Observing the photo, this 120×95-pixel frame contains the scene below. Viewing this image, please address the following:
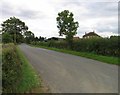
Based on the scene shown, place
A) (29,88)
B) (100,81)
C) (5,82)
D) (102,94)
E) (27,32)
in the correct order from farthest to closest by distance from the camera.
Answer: (27,32) < (100,81) < (29,88) < (102,94) < (5,82)

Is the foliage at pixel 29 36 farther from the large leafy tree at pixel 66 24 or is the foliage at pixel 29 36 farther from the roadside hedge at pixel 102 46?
the roadside hedge at pixel 102 46

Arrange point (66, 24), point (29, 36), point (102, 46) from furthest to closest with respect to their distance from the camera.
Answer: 1. point (29, 36)
2. point (66, 24)
3. point (102, 46)

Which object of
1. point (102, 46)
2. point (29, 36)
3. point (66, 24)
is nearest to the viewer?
point (102, 46)

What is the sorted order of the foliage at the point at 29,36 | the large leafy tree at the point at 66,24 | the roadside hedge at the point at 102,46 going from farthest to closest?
the foliage at the point at 29,36 → the large leafy tree at the point at 66,24 → the roadside hedge at the point at 102,46

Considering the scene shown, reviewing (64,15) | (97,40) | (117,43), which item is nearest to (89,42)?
(97,40)

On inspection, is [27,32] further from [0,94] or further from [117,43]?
[0,94]

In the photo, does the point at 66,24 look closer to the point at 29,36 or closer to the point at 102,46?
the point at 102,46

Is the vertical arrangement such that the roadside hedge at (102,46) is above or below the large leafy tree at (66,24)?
below

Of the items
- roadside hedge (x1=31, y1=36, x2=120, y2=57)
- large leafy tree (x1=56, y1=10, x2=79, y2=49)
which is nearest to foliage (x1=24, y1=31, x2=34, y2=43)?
large leafy tree (x1=56, y1=10, x2=79, y2=49)

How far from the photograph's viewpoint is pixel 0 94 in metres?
7.54

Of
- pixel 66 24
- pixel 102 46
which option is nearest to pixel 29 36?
pixel 66 24

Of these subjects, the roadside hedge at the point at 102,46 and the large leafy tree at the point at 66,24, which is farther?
the large leafy tree at the point at 66,24

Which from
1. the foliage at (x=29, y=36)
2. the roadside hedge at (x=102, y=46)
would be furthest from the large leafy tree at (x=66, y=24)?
the foliage at (x=29, y=36)

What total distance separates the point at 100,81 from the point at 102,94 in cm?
260
